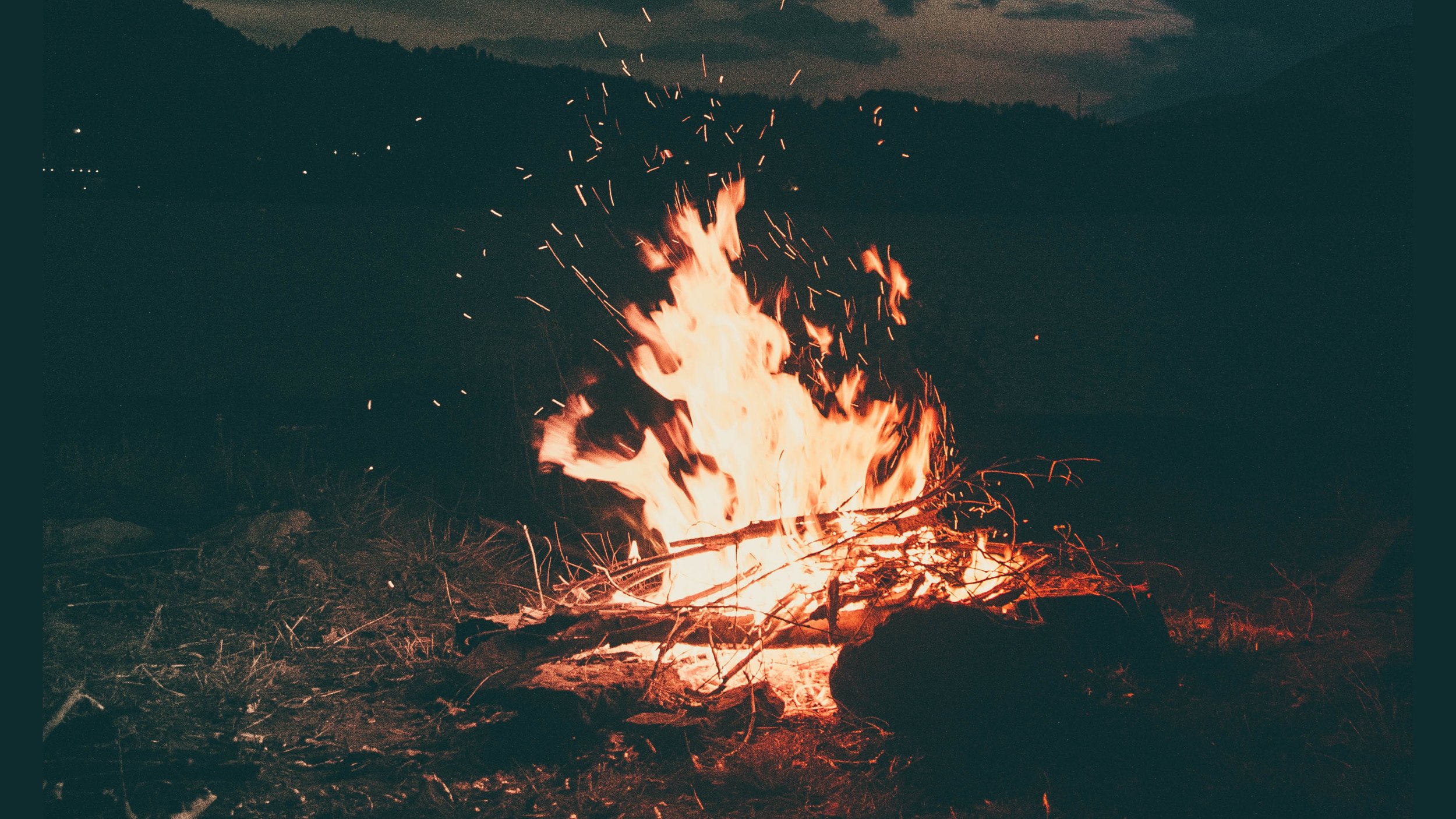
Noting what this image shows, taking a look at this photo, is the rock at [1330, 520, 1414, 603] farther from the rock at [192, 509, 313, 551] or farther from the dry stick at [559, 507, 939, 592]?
the rock at [192, 509, 313, 551]

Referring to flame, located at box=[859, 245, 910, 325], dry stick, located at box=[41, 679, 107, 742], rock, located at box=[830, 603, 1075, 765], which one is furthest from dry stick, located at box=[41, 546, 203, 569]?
flame, located at box=[859, 245, 910, 325]

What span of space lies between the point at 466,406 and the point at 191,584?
7.80 ft

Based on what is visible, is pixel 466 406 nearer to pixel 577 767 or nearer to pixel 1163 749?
pixel 577 767

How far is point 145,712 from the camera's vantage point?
3.01m

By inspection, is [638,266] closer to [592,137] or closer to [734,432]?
[592,137]

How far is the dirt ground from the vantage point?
258 cm

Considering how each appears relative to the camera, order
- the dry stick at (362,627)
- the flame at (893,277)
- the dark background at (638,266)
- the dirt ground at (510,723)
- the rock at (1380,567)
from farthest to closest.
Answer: the dark background at (638,266)
the flame at (893,277)
the rock at (1380,567)
the dry stick at (362,627)
the dirt ground at (510,723)

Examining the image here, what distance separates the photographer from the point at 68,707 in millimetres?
2912

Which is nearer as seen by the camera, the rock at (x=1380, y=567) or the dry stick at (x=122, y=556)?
the rock at (x=1380, y=567)

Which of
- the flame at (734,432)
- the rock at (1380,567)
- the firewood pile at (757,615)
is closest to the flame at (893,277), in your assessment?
the flame at (734,432)

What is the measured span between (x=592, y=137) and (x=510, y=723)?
38.8ft

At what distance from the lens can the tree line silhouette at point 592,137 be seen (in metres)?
12.5

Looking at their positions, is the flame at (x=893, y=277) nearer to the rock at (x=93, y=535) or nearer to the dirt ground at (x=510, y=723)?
the dirt ground at (x=510, y=723)

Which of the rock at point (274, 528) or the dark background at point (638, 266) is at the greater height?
the dark background at point (638, 266)
